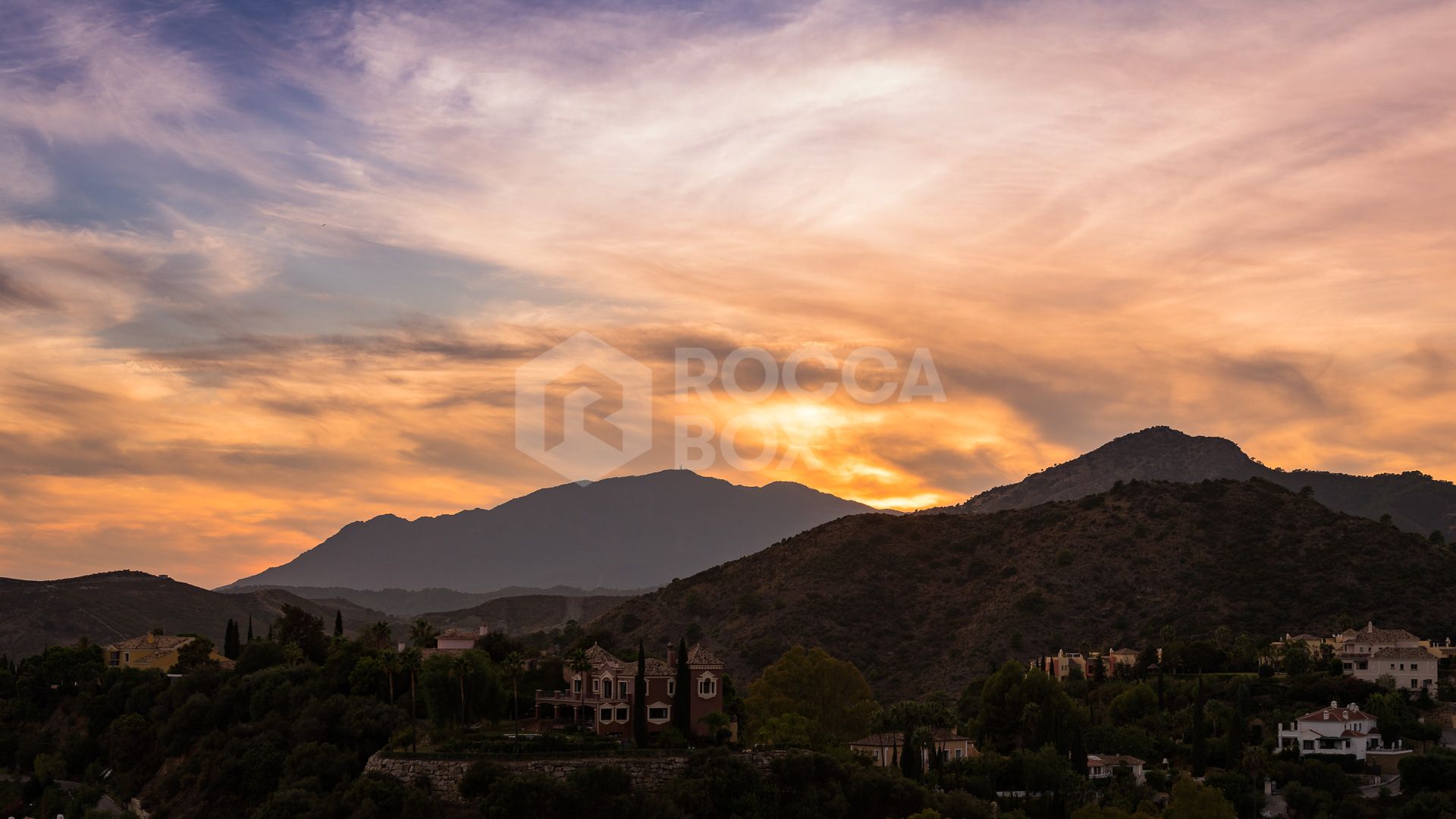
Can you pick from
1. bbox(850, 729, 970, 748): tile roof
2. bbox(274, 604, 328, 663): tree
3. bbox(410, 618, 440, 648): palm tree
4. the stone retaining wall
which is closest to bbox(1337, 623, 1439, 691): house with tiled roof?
bbox(850, 729, 970, 748): tile roof

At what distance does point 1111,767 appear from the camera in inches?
3408

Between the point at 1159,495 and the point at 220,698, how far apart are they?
113 m

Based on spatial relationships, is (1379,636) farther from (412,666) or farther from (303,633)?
(303,633)

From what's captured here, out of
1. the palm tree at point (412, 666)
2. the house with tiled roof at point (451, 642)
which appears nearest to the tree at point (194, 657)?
the house with tiled roof at point (451, 642)

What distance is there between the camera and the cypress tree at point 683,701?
7781cm

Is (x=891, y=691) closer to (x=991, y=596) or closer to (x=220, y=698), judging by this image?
(x=991, y=596)

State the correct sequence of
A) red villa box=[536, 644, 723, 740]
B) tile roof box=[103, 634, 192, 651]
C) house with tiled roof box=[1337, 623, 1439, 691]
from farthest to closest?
tile roof box=[103, 634, 192, 651]
house with tiled roof box=[1337, 623, 1439, 691]
red villa box=[536, 644, 723, 740]

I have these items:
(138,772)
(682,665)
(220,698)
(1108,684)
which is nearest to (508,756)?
(682,665)

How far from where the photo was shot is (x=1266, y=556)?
14462cm

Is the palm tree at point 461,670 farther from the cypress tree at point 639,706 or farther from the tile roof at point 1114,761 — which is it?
the tile roof at point 1114,761

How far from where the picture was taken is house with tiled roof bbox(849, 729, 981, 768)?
8406cm

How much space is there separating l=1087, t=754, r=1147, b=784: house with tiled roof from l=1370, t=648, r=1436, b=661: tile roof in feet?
91.4

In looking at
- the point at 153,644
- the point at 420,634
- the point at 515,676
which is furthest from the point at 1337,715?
the point at 153,644

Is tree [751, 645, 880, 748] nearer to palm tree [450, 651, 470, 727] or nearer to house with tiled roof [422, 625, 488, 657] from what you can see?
house with tiled roof [422, 625, 488, 657]
